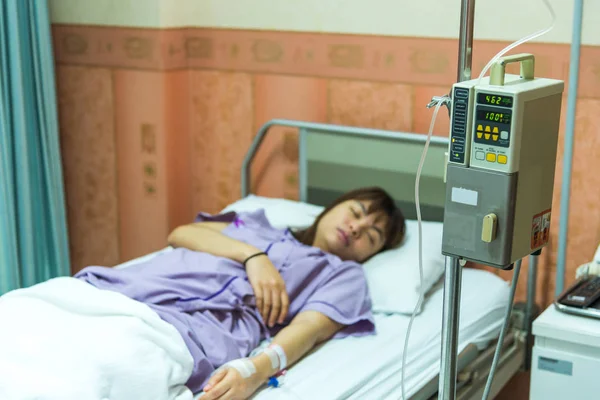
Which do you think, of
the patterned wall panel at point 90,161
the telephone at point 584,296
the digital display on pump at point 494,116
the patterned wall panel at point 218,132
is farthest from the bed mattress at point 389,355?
the patterned wall panel at point 90,161

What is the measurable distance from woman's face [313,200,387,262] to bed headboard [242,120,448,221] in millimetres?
281

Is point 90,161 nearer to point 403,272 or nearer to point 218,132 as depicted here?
point 218,132

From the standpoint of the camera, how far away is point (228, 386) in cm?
161

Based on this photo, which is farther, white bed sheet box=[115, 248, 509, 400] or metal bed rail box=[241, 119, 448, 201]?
metal bed rail box=[241, 119, 448, 201]

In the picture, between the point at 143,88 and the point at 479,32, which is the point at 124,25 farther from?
the point at 479,32

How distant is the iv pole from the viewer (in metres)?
1.26

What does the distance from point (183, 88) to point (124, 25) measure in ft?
1.00

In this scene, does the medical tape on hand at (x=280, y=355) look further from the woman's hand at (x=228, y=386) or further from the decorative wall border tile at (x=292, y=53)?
the decorative wall border tile at (x=292, y=53)

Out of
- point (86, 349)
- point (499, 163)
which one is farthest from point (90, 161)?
point (499, 163)

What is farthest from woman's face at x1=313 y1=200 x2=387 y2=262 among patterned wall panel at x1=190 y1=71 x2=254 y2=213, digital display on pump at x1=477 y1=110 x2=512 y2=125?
digital display on pump at x1=477 y1=110 x2=512 y2=125

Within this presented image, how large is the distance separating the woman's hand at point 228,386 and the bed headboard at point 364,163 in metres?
0.99

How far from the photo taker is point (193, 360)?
1.68 m

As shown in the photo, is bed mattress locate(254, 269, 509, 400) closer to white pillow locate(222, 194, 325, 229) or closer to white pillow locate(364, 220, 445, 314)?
white pillow locate(364, 220, 445, 314)

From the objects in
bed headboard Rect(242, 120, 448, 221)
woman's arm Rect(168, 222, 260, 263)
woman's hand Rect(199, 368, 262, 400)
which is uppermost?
bed headboard Rect(242, 120, 448, 221)
